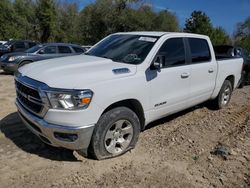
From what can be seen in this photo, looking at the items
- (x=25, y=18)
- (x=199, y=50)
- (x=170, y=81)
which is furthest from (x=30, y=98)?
(x=25, y=18)

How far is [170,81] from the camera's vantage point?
466 centimetres

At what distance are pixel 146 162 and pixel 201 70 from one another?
2403 mm

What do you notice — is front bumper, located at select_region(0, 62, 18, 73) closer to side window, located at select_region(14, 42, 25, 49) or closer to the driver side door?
side window, located at select_region(14, 42, 25, 49)

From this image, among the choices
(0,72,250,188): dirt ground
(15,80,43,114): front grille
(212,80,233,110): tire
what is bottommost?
(0,72,250,188): dirt ground

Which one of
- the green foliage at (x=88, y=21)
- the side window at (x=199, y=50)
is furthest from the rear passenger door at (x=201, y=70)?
the green foliage at (x=88, y=21)

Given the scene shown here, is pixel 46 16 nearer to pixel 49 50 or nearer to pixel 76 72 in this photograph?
pixel 49 50

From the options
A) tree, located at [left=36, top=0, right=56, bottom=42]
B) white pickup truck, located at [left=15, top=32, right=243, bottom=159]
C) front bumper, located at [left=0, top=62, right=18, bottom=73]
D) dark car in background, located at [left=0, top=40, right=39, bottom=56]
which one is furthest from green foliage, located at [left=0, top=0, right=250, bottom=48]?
white pickup truck, located at [left=15, top=32, right=243, bottom=159]

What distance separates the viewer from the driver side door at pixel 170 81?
442 centimetres

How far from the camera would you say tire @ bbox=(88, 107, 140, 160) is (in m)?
3.73

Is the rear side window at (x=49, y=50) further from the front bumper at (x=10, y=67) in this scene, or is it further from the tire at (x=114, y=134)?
the tire at (x=114, y=134)

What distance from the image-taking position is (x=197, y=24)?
134ft

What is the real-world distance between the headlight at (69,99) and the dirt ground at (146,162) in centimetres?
92

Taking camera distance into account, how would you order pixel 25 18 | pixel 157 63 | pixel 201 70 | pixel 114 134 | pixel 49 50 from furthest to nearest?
pixel 25 18
pixel 49 50
pixel 201 70
pixel 157 63
pixel 114 134

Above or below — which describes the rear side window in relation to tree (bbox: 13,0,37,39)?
below
